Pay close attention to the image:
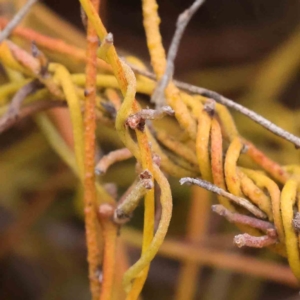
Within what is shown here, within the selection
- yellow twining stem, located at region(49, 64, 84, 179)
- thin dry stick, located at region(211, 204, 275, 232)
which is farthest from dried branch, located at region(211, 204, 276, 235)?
yellow twining stem, located at region(49, 64, 84, 179)

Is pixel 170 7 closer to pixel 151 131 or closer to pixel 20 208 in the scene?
pixel 151 131

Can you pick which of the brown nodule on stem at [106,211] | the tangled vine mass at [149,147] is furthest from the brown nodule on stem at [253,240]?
the brown nodule on stem at [106,211]

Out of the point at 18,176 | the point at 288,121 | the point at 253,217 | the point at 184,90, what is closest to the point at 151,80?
the point at 184,90

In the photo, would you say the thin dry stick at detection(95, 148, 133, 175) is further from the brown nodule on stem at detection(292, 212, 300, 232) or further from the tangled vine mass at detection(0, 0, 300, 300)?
the brown nodule on stem at detection(292, 212, 300, 232)

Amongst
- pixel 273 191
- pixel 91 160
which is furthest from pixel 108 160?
pixel 273 191

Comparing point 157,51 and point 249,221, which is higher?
point 157,51

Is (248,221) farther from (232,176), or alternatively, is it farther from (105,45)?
(105,45)
